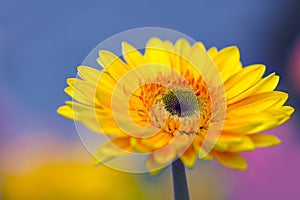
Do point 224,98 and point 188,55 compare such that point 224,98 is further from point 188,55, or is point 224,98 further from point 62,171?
point 62,171

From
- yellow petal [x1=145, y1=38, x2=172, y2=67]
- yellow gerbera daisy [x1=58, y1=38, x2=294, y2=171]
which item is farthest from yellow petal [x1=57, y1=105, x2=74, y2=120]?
yellow petal [x1=145, y1=38, x2=172, y2=67]

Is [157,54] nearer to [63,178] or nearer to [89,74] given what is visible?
[89,74]

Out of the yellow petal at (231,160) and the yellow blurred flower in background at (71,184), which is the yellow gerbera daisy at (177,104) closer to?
the yellow petal at (231,160)

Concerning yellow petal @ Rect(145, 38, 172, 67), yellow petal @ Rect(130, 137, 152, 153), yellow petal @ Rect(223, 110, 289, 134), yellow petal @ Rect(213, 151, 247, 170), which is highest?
yellow petal @ Rect(145, 38, 172, 67)

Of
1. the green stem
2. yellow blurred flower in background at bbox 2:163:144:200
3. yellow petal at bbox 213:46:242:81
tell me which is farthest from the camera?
yellow blurred flower in background at bbox 2:163:144:200

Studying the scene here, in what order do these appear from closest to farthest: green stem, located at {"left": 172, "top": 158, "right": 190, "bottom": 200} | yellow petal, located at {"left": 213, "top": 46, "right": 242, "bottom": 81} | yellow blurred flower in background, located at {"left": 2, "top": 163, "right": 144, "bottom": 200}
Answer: green stem, located at {"left": 172, "top": 158, "right": 190, "bottom": 200}
yellow petal, located at {"left": 213, "top": 46, "right": 242, "bottom": 81}
yellow blurred flower in background, located at {"left": 2, "top": 163, "right": 144, "bottom": 200}

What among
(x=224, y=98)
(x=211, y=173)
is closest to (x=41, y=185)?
(x=211, y=173)

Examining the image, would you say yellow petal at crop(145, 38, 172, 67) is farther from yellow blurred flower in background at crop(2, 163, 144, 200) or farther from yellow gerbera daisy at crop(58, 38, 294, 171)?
yellow blurred flower in background at crop(2, 163, 144, 200)
